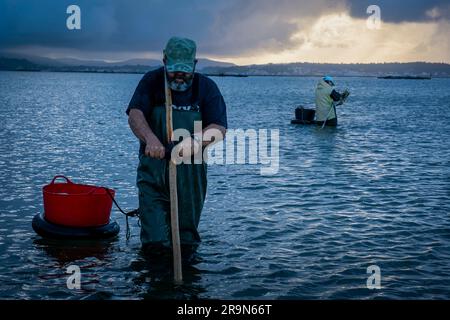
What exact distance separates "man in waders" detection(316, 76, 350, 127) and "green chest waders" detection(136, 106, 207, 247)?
55.6ft

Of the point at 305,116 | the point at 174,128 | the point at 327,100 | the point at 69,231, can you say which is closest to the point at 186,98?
the point at 174,128

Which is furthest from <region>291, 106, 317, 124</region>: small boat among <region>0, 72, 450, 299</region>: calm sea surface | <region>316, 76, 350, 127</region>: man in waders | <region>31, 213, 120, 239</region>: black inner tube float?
<region>31, 213, 120, 239</region>: black inner tube float

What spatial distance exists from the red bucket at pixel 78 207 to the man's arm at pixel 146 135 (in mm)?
1728

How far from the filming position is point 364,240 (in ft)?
26.7

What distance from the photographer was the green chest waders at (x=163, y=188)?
6121 millimetres

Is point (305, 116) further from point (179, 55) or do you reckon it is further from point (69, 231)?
point (179, 55)

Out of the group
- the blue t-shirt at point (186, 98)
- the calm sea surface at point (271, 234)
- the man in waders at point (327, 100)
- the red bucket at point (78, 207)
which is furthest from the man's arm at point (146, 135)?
the man in waders at point (327, 100)

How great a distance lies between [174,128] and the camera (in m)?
6.10

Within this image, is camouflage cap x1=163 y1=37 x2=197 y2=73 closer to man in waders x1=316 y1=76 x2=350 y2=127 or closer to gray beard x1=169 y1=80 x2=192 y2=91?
gray beard x1=169 y1=80 x2=192 y2=91

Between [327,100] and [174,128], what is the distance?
1793 cm

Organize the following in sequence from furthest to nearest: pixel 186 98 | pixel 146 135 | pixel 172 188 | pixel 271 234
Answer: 1. pixel 271 234
2. pixel 186 98
3. pixel 172 188
4. pixel 146 135
